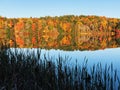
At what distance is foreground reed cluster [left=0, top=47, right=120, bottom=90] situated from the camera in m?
9.32

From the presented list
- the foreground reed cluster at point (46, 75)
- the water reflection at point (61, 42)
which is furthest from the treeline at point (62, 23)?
the foreground reed cluster at point (46, 75)

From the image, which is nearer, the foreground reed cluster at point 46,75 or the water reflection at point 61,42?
the foreground reed cluster at point 46,75

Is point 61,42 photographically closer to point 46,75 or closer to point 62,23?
point 46,75

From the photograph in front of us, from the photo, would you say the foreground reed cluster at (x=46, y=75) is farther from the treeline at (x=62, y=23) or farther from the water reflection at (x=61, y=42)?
the treeline at (x=62, y=23)

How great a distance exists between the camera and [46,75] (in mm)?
10148

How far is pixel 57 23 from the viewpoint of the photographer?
144 meters

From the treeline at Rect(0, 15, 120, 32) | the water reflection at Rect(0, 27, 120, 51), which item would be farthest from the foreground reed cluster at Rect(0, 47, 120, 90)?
the treeline at Rect(0, 15, 120, 32)

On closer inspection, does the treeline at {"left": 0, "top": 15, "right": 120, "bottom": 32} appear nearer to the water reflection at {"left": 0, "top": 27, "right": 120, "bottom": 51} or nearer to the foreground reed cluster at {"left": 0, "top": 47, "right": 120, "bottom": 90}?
the water reflection at {"left": 0, "top": 27, "right": 120, "bottom": 51}

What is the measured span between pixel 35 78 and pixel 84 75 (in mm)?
1405

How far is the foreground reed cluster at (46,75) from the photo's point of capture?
9.32 m

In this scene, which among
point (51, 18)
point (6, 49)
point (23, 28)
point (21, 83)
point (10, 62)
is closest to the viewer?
point (21, 83)

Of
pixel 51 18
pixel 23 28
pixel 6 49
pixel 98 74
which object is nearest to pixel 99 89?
pixel 98 74

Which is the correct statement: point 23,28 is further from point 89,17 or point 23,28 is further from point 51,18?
point 89,17

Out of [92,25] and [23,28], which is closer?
[23,28]
